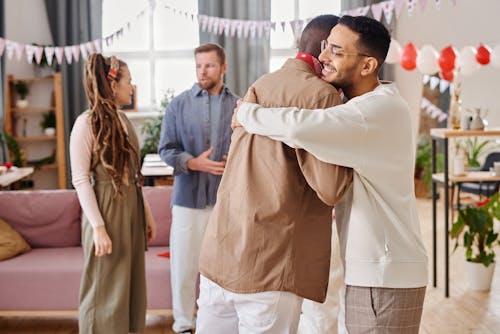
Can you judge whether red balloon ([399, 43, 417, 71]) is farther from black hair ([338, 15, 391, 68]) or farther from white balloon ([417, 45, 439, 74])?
black hair ([338, 15, 391, 68])

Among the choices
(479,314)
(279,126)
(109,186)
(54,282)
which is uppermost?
(279,126)

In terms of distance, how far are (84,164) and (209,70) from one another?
3.22 feet

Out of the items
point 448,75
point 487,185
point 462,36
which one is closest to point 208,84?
point 487,185

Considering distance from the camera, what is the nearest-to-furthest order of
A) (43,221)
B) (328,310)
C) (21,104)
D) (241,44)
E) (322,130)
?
(322,130) < (328,310) < (43,221) < (21,104) < (241,44)

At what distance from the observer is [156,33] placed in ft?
31.5

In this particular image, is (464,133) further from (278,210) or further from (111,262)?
(278,210)

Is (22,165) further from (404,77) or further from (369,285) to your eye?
(369,285)

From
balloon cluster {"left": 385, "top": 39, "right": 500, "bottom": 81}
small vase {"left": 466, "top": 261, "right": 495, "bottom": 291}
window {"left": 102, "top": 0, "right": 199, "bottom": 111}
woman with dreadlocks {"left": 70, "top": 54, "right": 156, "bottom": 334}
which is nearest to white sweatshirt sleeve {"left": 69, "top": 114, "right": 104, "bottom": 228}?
woman with dreadlocks {"left": 70, "top": 54, "right": 156, "bottom": 334}

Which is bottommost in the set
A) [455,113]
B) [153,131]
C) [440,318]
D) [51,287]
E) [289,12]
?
[440,318]

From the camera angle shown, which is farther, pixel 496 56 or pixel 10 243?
pixel 496 56

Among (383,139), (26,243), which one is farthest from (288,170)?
(26,243)

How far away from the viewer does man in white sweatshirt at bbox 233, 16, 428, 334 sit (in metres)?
1.83

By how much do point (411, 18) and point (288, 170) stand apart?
8384 mm

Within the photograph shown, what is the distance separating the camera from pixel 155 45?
9625 millimetres
